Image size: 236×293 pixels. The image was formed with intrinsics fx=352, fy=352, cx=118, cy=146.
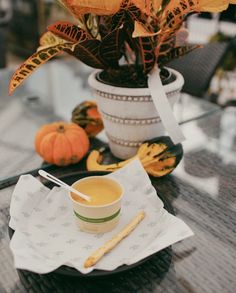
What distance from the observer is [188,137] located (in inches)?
37.2

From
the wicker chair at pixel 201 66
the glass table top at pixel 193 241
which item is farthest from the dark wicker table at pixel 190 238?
the wicker chair at pixel 201 66

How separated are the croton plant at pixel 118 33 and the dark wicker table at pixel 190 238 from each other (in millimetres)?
239

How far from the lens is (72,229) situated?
0.58 m

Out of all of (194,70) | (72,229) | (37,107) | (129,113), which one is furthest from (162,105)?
(194,70)

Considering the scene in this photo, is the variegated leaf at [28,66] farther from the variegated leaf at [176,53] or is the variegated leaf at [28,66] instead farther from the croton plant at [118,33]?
the variegated leaf at [176,53]

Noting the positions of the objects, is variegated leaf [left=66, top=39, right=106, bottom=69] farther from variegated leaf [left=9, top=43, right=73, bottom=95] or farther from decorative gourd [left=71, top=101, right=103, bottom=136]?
decorative gourd [left=71, top=101, right=103, bottom=136]

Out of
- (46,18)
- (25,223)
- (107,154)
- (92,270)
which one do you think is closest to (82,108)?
(107,154)

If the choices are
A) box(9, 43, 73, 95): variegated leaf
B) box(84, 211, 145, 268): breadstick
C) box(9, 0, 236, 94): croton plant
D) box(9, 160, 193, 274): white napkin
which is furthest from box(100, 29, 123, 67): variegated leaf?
box(84, 211, 145, 268): breadstick

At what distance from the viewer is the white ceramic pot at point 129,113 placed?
729mm

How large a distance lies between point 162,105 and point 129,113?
0.08m

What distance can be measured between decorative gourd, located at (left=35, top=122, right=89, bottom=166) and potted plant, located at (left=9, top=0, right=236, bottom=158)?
8cm

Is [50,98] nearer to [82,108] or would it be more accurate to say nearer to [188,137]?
[82,108]

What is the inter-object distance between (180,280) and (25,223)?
10.2 inches

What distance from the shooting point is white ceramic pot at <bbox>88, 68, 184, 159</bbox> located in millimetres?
729
